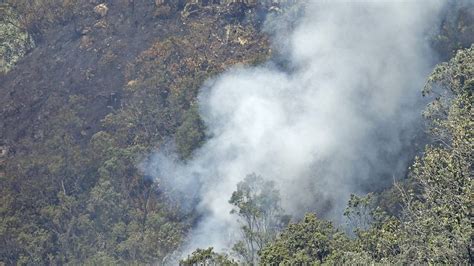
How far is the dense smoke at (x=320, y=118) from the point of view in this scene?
166 feet

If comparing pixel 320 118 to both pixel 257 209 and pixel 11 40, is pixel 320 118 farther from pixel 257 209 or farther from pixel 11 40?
pixel 11 40

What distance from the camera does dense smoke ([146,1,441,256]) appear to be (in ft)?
166

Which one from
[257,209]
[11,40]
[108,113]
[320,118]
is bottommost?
[257,209]

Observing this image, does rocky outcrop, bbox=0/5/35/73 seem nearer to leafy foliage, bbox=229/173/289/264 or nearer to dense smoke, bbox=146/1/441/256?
dense smoke, bbox=146/1/441/256

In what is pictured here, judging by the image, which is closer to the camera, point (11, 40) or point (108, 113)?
point (108, 113)

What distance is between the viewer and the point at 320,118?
53656 millimetres

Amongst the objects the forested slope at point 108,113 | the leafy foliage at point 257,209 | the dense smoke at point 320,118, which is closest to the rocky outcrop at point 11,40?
the forested slope at point 108,113

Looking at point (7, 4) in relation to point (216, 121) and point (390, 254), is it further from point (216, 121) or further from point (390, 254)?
point (390, 254)

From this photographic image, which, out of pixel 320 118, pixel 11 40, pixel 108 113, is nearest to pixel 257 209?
pixel 320 118

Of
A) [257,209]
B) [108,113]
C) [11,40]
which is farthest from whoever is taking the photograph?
[11,40]

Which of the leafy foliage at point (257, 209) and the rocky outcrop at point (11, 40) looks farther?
the rocky outcrop at point (11, 40)

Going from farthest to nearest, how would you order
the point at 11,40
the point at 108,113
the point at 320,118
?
the point at 11,40, the point at 108,113, the point at 320,118

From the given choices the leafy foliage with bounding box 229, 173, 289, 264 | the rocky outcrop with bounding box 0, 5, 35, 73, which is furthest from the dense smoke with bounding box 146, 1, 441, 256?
the rocky outcrop with bounding box 0, 5, 35, 73

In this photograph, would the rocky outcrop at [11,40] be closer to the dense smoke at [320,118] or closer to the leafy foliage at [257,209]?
the dense smoke at [320,118]
